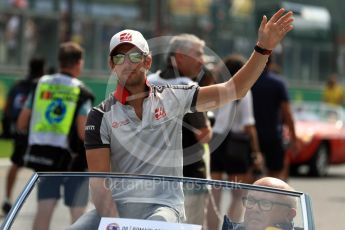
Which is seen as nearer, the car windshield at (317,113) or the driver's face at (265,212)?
the driver's face at (265,212)

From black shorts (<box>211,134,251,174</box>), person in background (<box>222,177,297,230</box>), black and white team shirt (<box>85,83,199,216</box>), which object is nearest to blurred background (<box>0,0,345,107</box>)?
black shorts (<box>211,134,251,174</box>)

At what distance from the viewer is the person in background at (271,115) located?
10000 mm

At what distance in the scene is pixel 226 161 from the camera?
9250 mm

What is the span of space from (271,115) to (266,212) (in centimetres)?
583

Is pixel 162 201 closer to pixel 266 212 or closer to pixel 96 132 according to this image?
pixel 266 212

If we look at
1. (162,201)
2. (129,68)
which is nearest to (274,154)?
(129,68)

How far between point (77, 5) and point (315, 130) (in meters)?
9.97

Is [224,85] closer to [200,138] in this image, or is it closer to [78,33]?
[200,138]

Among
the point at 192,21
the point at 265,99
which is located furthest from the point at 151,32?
the point at 265,99

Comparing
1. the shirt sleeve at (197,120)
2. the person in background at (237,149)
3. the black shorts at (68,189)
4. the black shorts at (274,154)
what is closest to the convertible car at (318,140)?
the black shorts at (274,154)

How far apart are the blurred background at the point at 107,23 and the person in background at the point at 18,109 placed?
9.67m

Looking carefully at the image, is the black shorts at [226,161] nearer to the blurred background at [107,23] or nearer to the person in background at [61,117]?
the person in background at [61,117]

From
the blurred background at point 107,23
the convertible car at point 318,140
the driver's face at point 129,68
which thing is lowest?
the convertible car at point 318,140

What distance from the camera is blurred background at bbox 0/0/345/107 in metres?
24.2
